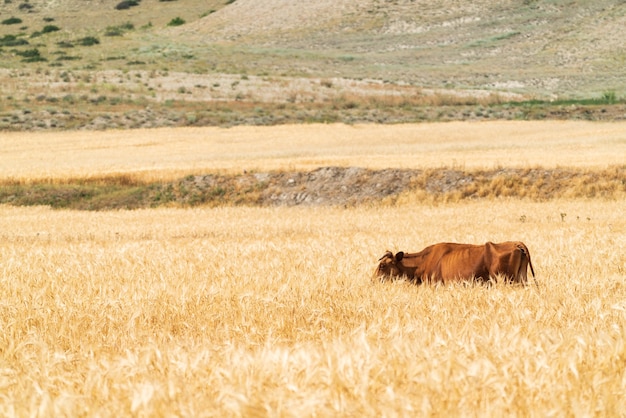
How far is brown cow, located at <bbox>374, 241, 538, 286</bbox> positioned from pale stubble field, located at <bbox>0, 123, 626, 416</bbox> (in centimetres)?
46

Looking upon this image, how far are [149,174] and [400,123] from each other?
27.4 metres

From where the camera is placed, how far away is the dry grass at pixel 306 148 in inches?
1471

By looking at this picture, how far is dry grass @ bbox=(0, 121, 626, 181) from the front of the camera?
123 ft

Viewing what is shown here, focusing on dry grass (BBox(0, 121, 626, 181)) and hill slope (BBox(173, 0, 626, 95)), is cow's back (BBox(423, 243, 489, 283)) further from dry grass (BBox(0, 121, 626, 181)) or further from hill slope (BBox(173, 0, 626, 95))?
hill slope (BBox(173, 0, 626, 95))

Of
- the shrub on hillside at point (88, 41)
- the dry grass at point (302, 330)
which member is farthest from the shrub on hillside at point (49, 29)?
the dry grass at point (302, 330)

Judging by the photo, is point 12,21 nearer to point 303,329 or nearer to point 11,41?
point 11,41

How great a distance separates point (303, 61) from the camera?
95.0 meters

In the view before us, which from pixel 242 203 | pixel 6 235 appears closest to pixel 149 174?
pixel 242 203

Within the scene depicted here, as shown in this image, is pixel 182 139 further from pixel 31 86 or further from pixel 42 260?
pixel 42 260

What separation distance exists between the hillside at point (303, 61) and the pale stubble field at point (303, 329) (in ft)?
142

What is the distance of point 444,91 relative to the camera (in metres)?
74.3

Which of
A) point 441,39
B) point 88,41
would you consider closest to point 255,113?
point 441,39

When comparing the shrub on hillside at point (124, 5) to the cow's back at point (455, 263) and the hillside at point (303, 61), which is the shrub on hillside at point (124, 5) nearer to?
the hillside at point (303, 61)

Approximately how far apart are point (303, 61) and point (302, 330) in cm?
8935
